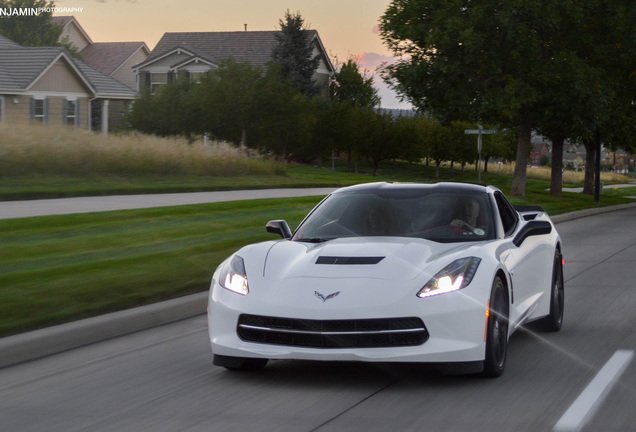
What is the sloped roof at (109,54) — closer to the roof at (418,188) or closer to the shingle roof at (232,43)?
the shingle roof at (232,43)

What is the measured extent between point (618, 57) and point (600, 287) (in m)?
24.0

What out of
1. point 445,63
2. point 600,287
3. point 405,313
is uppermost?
point 445,63

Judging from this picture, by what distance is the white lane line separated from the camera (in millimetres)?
5508

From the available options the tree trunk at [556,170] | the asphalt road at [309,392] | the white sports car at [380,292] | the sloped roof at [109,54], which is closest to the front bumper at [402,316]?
the white sports car at [380,292]

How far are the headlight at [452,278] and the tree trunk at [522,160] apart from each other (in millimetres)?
29610

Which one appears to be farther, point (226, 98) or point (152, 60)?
point (152, 60)

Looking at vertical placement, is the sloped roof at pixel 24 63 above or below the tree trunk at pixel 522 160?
above

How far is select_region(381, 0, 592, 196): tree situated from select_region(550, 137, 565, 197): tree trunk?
5.03 m

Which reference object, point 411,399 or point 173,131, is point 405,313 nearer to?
point 411,399

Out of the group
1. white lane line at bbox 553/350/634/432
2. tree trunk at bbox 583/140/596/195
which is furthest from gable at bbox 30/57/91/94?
white lane line at bbox 553/350/634/432

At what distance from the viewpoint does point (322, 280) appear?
6.38 metres

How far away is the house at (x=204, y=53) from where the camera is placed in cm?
6281

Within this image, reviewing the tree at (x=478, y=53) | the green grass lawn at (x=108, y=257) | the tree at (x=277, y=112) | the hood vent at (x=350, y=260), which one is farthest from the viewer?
the tree at (x=277, y=112)

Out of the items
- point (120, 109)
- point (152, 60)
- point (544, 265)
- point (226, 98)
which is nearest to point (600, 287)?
point (544, 265)
